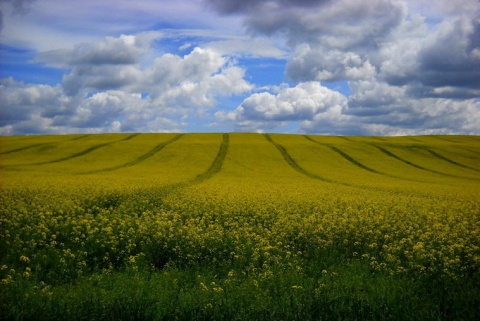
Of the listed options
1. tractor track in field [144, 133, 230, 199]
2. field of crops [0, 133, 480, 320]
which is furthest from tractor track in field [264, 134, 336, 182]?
tractor track in field [144, 133, 230, 199]

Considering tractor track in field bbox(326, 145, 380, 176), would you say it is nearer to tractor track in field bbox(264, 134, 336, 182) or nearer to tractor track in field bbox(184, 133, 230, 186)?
tractor track in field bbox(264, 134, 336, 182)

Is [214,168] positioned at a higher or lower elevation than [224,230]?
higher

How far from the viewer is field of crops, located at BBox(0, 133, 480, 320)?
8680 mm

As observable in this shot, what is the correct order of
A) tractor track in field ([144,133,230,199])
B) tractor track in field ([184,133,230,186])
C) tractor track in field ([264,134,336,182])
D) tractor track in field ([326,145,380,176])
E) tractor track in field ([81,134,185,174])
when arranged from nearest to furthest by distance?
tractor track in field ([144,133,230,199]) → tractor track in field ([184,133,230,186]) → tractor track in field ([264,134,336,182]) → tractor track in field ([81,134,185,174]) → tractor track in field ([326,145,380,176])

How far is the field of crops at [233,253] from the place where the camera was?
342 inches

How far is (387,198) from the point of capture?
23797mm

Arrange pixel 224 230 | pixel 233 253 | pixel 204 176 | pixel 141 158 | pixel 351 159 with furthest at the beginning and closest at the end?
pixel 351 159 < pixel 141 158 < pixel 204 176 < pixel 224 230 < pixel 233 253

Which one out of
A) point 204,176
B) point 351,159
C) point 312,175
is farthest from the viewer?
point 351,159

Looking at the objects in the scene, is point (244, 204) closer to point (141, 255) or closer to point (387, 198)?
point (141, 255)

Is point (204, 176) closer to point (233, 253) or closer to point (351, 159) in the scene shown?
point (351, 159)

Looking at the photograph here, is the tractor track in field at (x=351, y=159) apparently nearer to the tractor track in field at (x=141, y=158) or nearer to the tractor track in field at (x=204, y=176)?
the tractor track in field at (x=204, y=176)

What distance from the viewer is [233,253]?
42.7ft

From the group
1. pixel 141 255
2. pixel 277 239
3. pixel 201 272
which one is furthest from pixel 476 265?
pixel 141 255

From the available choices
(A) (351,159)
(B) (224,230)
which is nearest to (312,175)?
(A) (351,159)
